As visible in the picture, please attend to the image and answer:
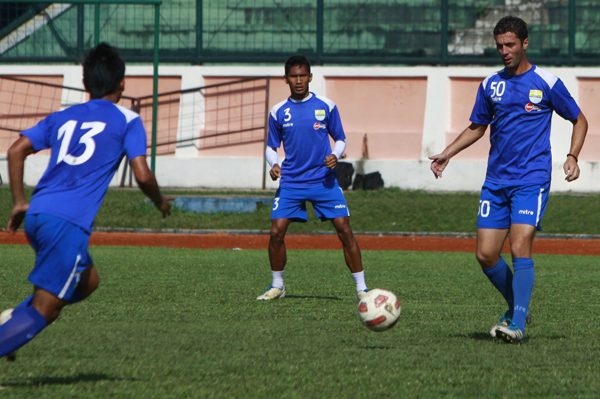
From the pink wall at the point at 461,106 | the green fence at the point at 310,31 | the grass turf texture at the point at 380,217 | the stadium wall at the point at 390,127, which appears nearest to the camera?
the grass turf texture at the point at 380,217

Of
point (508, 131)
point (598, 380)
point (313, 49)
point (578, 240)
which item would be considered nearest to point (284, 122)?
point (508, 131)

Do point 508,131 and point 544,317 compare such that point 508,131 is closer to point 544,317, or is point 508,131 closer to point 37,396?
point 544,317

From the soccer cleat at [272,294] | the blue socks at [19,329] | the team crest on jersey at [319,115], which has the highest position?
the team crest on jersey at [319,115]

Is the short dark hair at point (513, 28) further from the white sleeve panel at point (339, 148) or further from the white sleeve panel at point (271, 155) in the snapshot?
the white sleeve panel at point (271, 155)

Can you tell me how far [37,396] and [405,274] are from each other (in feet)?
22.7

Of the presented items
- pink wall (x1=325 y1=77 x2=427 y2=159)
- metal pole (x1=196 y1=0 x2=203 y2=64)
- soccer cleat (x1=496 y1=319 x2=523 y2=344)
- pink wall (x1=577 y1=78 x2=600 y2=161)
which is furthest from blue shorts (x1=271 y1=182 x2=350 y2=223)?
metal pole (x1=196 y1=0 x2=203 y2=64)

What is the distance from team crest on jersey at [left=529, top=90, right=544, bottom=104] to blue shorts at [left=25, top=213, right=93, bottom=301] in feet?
11.5

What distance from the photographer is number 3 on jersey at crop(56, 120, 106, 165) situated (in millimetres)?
4406

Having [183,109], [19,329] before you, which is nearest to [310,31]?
[183,109]

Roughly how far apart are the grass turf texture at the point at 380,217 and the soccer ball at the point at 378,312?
11.2 metres

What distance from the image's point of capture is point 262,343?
5797 millimetres

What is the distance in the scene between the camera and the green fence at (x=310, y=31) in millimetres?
24531

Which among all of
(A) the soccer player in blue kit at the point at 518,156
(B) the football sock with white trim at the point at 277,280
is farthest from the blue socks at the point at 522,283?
(B) the football sock with white trim at the point at 277,280

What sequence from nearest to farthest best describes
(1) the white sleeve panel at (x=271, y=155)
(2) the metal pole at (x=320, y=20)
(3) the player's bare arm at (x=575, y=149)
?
(3) the player's bare arm at (x=575, y=149) → (1) the white sleeve panel at (x=271, y=155) → (2) the metal pole at (x=320, y=20)
